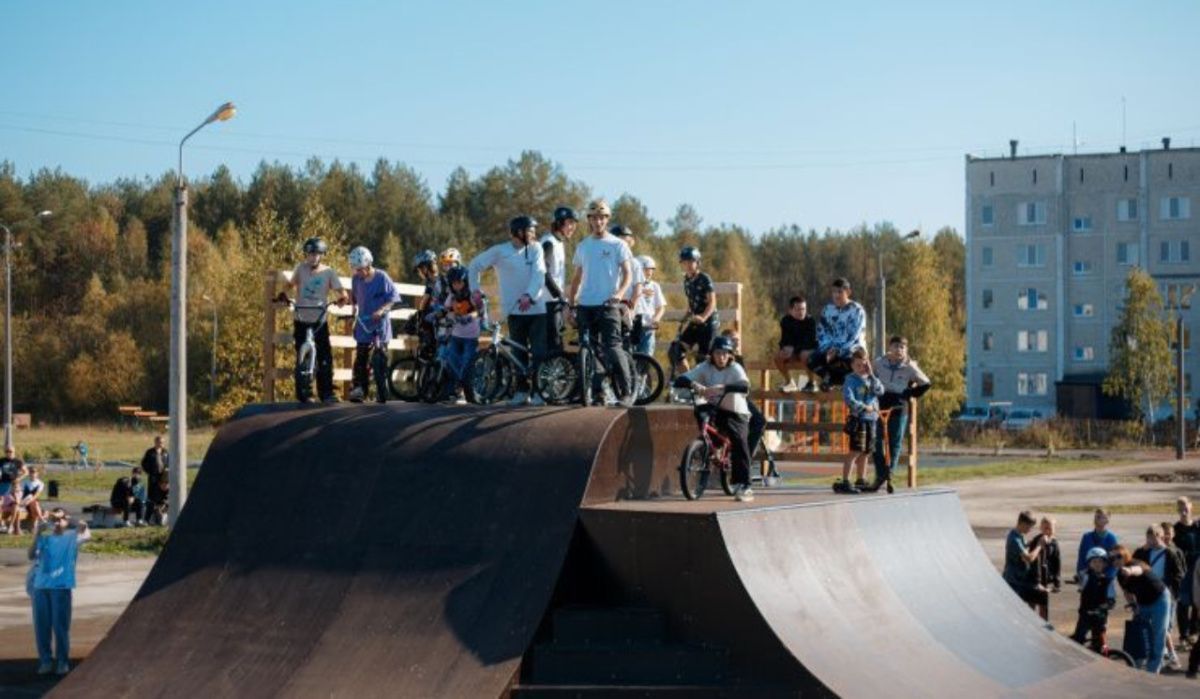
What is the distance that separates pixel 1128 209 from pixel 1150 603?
72.8 metres

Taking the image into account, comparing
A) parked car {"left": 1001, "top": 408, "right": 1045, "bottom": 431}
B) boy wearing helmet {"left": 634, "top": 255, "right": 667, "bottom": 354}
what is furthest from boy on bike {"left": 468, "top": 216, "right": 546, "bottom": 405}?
parked car {"left": 1001, "top": 408, "right": 1045, "bottom": 431}

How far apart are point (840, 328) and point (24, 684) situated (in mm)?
8835

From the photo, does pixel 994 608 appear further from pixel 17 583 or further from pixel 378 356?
pixel 17 583

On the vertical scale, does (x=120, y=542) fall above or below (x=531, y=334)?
below

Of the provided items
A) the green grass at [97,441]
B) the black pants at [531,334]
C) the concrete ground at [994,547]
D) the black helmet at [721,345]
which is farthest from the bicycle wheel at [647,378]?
the green grass at [97,441]

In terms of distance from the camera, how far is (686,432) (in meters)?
15.1

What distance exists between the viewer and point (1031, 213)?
86.6 metres

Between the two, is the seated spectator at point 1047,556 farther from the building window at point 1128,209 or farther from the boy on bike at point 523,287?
the building window at point 1128,209

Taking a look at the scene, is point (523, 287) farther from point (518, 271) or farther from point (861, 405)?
point (861, 405)

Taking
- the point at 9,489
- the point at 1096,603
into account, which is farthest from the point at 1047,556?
the point at 9,489

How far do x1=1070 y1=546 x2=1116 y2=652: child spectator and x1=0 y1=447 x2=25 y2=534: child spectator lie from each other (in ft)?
63.7

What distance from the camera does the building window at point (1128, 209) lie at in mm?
84875

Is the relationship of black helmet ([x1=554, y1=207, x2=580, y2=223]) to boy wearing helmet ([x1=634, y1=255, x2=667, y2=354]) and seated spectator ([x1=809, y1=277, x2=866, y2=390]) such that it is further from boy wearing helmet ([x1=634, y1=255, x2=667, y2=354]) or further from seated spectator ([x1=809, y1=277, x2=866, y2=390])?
seated spectator ([x1=809, y1=277, x2=866, y2=390])

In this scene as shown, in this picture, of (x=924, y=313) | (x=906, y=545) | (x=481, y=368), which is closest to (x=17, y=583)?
(x=481, y=368)
